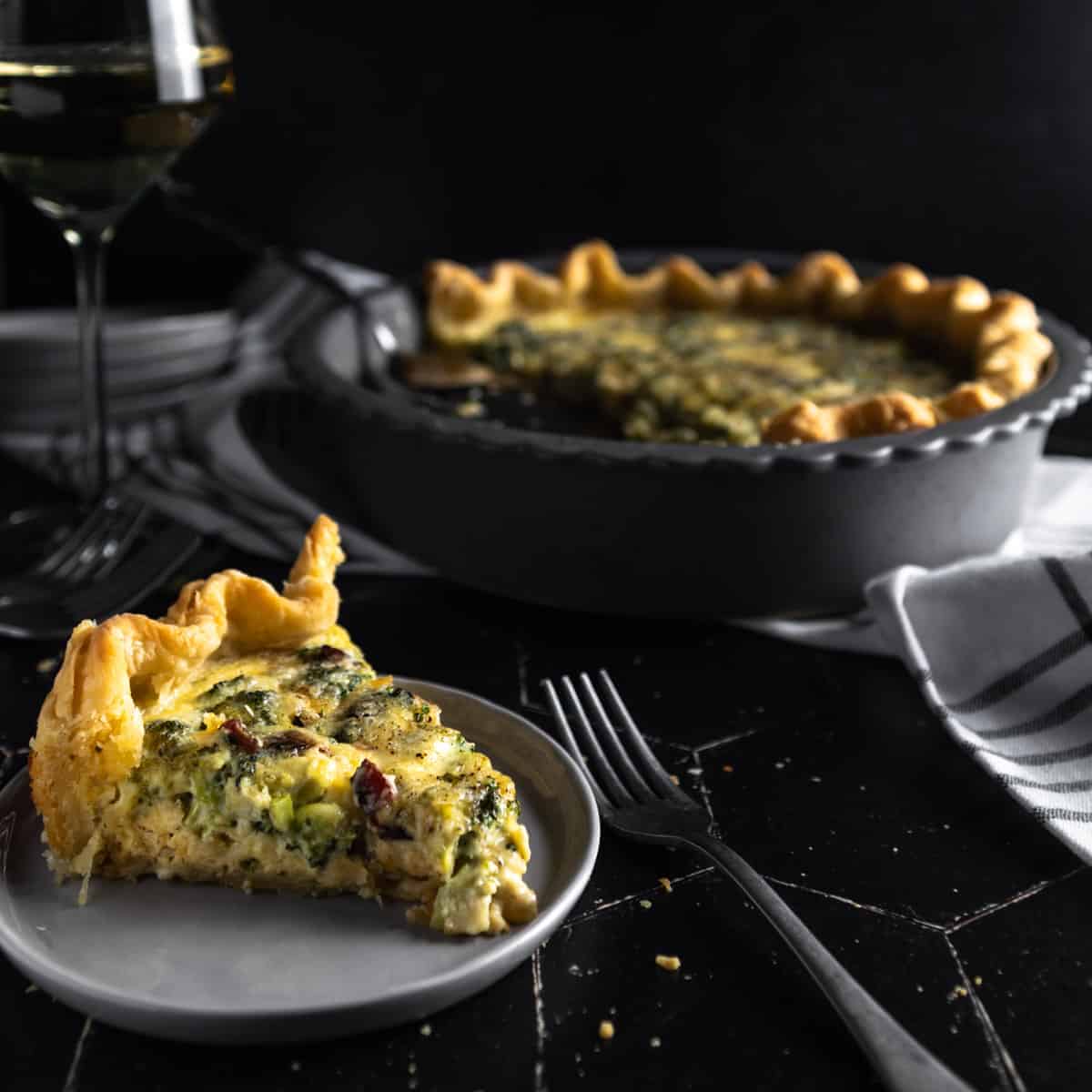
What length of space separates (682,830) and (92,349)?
1.46 m

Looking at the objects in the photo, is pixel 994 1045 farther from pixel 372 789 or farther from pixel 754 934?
pixel 372 789

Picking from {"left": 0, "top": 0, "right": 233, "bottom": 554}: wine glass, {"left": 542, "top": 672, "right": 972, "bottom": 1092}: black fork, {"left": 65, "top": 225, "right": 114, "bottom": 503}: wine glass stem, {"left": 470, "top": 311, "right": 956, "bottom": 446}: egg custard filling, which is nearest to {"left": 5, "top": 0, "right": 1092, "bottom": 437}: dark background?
{"left": 470, "top": 311, "right": 956, "bottom": 446}: egg custard filling

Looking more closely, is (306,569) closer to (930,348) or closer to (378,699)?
(378,699)

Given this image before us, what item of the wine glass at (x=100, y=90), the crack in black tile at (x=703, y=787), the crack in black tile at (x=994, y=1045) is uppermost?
the wine glass at (x=100, y=90)

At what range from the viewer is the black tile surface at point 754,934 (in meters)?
1.22

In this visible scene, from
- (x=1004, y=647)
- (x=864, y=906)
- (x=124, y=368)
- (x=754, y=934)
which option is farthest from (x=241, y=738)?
(x=124, y=368)

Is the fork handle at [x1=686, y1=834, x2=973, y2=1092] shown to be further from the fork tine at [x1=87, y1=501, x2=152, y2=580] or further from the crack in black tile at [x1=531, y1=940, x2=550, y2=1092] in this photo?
the fork tine at [x1=87, y1=501, x2=152, y2=580]

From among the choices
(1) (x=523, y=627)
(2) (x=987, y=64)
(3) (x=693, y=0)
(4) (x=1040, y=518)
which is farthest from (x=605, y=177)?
(1) (x=523, y=627)

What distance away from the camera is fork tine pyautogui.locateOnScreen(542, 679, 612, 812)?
1.57 meters

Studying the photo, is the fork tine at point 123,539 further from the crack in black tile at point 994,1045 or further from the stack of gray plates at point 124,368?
the crack in black tile at point 994,1045

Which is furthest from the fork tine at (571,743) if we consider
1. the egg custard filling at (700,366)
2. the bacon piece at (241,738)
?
the egg custard filling at (700,366)

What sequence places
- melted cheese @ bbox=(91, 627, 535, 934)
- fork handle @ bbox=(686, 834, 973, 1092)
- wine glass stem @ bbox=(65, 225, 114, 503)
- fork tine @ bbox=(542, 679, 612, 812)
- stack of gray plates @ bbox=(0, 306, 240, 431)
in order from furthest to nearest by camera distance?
stack of gray plates @ bbox=(0, 306, 240, 431)
wine glass stem @ bbox=(65, 225, 114, 503)
fork tine @ bbox=(542, 679, 612, 812)
melted cheese @ bbox=(91, 627, 535, 934)
fork handle @ bbox=(686, 834, 973, 1092)

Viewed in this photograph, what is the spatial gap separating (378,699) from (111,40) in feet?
3.71

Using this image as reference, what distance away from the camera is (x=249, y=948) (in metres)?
1.29
